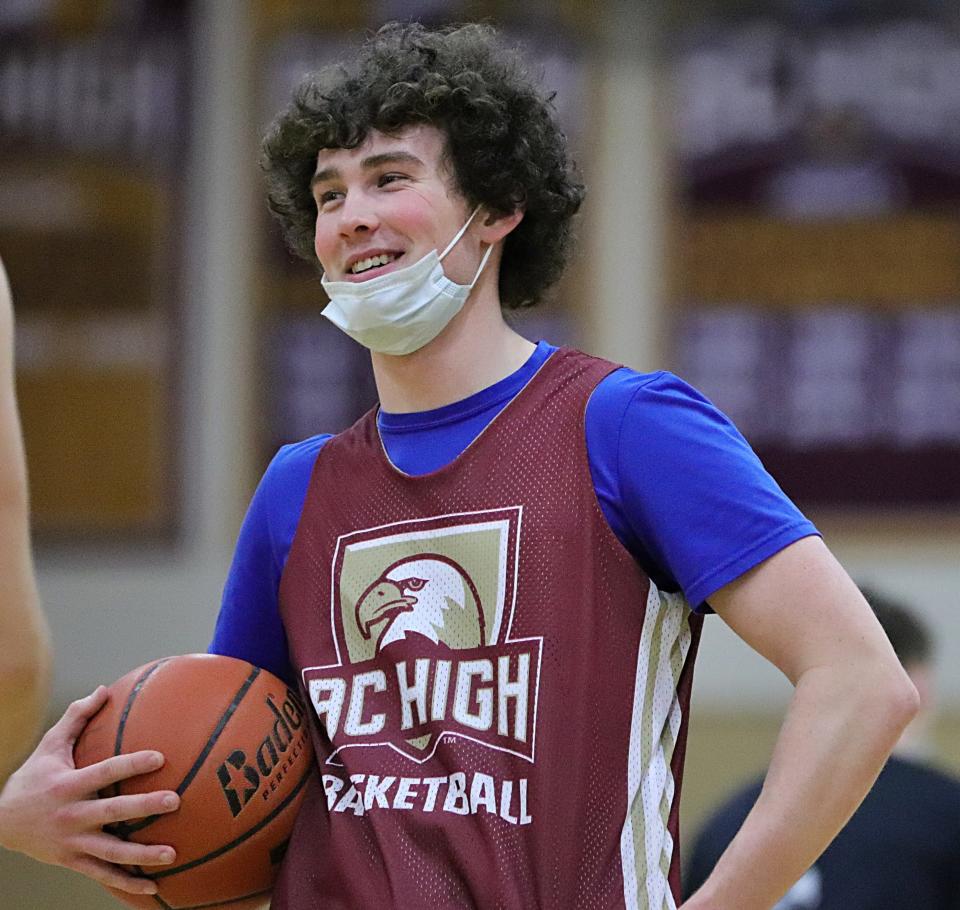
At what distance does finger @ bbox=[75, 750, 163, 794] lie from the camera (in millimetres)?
2586

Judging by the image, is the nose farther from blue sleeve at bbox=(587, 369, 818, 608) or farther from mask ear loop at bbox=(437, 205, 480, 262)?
blue sleeve at bbox=(587, 369, 818, 608)

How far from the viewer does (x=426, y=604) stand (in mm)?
2574

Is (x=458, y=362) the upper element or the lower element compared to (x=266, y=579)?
upper

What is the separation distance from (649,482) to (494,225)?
590 mm

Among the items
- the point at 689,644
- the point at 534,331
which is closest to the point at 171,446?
the point at 534,331

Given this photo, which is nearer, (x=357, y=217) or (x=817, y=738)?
(x=817, y=738)

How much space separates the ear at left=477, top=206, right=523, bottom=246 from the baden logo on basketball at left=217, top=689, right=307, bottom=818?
814 mm

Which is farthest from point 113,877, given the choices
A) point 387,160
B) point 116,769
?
point 387,160

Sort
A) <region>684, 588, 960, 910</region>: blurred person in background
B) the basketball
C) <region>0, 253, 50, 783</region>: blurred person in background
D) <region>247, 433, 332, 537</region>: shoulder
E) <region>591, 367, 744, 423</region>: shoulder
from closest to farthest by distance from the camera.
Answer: <region>0, 253, 50, 783</region>: blurred person in background < <region>591, 367, 744, 423</region>: shoulder < the basketball < <region>247, 433, 332, 537</region>: shoulder < <region>684, 588, 960, 910</region>: blurred person in background

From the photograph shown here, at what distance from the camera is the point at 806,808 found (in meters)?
2.27

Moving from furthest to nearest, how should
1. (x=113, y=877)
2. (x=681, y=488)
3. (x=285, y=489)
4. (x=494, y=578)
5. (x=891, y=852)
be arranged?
(x=891, y=852) < (x=285, y=489) < (x=113, y=877) < (x=494, y=578) < (x=681, y=488)

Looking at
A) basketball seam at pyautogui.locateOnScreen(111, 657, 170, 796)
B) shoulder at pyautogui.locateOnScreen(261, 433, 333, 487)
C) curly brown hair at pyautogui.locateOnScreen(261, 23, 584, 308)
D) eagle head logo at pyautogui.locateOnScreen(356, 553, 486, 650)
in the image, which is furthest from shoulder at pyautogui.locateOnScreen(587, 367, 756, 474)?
basketball seam at pyautogui.locateOnScreen(111, 657, 170, 796)

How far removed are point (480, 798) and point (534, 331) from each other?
5.33 metres

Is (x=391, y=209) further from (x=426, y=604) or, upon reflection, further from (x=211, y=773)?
(x=211, y=773)
